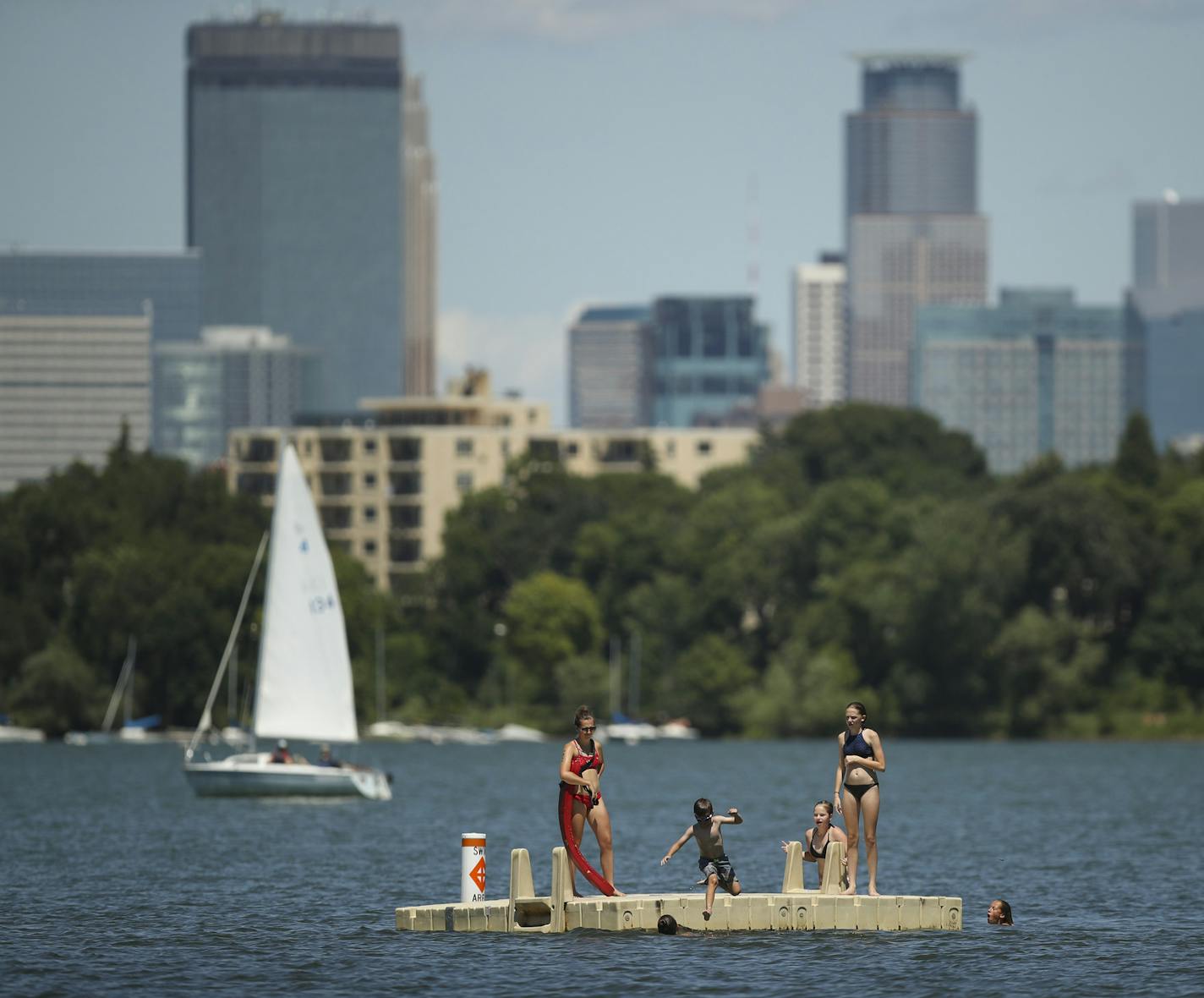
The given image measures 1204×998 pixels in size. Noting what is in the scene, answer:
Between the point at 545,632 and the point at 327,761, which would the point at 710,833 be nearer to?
the point at 327,761

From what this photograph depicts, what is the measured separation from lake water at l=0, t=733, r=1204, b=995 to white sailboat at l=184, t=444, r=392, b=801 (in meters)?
1.12

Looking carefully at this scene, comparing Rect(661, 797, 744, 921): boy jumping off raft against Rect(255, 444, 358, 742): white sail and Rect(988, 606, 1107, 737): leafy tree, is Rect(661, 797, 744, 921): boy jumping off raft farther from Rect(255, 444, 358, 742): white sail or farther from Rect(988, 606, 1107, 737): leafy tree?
Rect(988, 606, 1107, 737): leafy tree

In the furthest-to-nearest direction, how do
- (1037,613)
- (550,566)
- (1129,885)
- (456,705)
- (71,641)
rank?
(550,566), (456,705), (71,641), (1037,613), (1129,885)

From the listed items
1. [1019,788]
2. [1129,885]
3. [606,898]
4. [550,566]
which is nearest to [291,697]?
[1019,788]

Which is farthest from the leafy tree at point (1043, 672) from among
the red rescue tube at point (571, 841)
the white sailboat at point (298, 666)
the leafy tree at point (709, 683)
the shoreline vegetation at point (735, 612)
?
the red rescue tube at point (571, 841)

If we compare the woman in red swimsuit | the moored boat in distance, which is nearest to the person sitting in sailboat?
the woman in red swimsuit

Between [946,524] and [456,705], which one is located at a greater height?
[946,524]

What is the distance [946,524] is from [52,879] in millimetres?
100106

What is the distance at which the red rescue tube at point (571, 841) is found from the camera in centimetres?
4800

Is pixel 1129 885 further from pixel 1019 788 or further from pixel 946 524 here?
pixel 946 524

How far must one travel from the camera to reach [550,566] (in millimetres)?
199250

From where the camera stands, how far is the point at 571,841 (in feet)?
159

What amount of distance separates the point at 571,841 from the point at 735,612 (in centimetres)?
13157

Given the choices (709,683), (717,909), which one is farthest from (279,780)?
(709,683)
